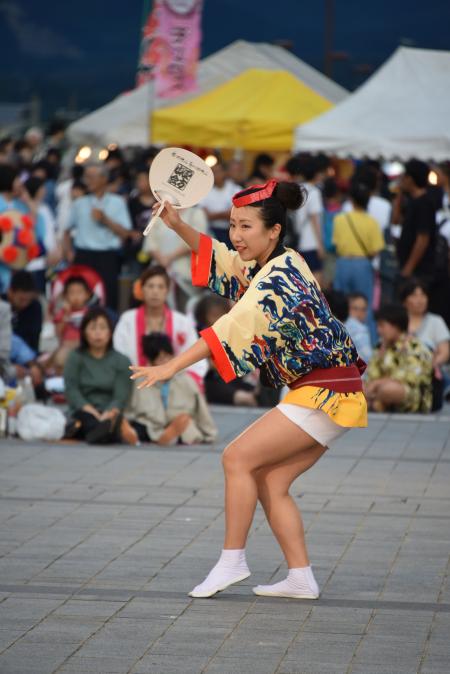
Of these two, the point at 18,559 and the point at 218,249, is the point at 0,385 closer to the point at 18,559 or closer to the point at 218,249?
the point at 18,559

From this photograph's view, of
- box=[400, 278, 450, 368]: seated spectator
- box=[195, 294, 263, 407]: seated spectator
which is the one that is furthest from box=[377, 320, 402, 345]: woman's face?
box=[195, 294, 263, 407]: seated spectator

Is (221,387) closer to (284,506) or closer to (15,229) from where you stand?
(15,229)

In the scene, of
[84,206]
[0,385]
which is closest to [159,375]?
[0,385]

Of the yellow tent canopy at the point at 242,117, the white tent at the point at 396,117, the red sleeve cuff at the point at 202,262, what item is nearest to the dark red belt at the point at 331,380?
the red sleeve cuff at the point at 202,262

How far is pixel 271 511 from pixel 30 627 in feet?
3.41

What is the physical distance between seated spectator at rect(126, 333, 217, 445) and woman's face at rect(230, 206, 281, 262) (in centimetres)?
410

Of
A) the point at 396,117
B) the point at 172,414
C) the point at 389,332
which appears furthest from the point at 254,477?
the point at 396,117

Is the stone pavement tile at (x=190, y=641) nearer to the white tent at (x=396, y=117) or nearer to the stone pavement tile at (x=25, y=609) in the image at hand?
the stone pavement tile at (x=25, y=609)

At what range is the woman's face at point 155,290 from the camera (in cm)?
984

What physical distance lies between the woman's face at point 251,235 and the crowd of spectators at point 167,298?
3329mm

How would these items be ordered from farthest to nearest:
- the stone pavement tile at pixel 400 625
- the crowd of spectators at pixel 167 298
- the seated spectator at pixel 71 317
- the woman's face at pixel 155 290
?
1. the seated spectator at pixel 71 317
2. the woman's face at pixel 155 290
3. the crowd of spectators at pixel 167 298
4. the stone pavement tile at pixel 400 625

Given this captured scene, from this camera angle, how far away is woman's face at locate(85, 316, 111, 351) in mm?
9430

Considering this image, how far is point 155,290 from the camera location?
9867 mm

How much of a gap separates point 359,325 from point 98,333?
299cm
